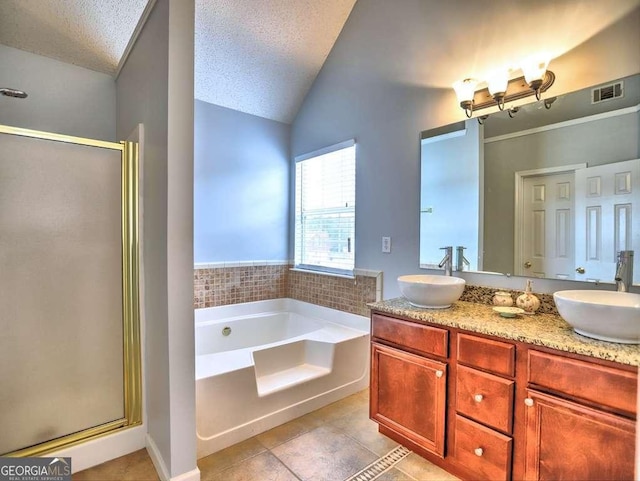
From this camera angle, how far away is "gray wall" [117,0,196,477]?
60.9 inches

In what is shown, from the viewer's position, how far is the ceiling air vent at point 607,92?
158 cm

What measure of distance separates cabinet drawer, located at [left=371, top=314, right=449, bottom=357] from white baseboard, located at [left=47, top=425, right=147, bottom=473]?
1.52 meters

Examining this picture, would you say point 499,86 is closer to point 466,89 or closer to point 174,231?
point 466,89

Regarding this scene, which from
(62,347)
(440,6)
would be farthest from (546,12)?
(62,347)

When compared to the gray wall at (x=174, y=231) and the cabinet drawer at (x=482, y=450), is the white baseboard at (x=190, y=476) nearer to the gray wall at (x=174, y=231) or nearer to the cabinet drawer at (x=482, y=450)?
the gray wall at (x=174, y=231)

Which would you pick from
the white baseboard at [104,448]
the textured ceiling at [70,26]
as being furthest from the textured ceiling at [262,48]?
Result: the white baseboard at [104,448]

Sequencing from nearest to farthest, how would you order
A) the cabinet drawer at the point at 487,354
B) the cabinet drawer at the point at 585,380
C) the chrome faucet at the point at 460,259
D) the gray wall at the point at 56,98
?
the cabinet drawer at the point at 585,380, the cabinet drawer at the point at 487,354, the chrome faucet at the point at 460,259, the gray wall at the point at 56,98

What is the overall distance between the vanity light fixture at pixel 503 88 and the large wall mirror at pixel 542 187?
8 centimetres

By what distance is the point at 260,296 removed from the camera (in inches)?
132

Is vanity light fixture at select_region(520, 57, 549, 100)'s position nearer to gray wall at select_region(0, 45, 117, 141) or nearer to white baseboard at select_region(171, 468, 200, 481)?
white baseboard at select_region(171, 468, 200, 481)

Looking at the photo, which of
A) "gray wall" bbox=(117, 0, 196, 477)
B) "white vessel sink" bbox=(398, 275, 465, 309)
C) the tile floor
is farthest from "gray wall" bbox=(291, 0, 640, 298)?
"gray wall" bbox=(117, 0, 196, 477)

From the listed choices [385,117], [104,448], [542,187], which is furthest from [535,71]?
[104,448]

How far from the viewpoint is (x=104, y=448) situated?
71.2 inches

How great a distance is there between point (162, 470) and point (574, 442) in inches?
72.8
